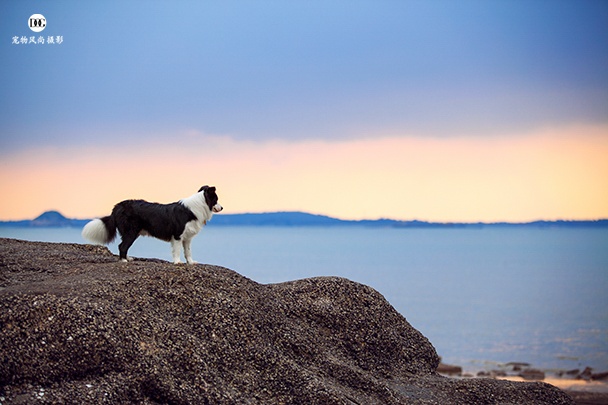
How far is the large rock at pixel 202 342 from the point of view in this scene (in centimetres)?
780

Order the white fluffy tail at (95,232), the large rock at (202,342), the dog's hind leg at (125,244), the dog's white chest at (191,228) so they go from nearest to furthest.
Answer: the large rock at (202,342) < the dog's white chest at (191,228) < the dog's hind leg at (125,244) < the white fluffy tail at (95,232)

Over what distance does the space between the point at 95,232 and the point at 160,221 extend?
1.11 metres

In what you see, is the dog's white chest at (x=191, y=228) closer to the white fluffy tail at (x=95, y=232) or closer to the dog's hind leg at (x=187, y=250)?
the dog's hind leg at (x=187, y=250)

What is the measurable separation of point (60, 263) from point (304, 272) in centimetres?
5871

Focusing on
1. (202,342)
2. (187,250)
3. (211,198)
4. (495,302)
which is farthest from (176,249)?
(495,302)

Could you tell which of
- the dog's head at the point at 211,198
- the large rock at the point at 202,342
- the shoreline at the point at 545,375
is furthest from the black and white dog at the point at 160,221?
the shoreline at the point at 545,375

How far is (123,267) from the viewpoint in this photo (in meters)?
9.92

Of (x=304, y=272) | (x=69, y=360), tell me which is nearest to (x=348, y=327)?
(x=69, y=360)

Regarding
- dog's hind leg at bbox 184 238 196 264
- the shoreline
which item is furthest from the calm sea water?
dog's hind leg at bbox 184 238 196 264

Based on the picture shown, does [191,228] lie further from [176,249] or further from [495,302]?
[495,302]

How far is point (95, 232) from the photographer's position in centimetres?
1052

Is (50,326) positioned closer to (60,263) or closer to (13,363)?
(13,363)

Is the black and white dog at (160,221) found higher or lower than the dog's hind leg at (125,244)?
higher

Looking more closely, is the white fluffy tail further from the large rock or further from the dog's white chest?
the dog's white chest
